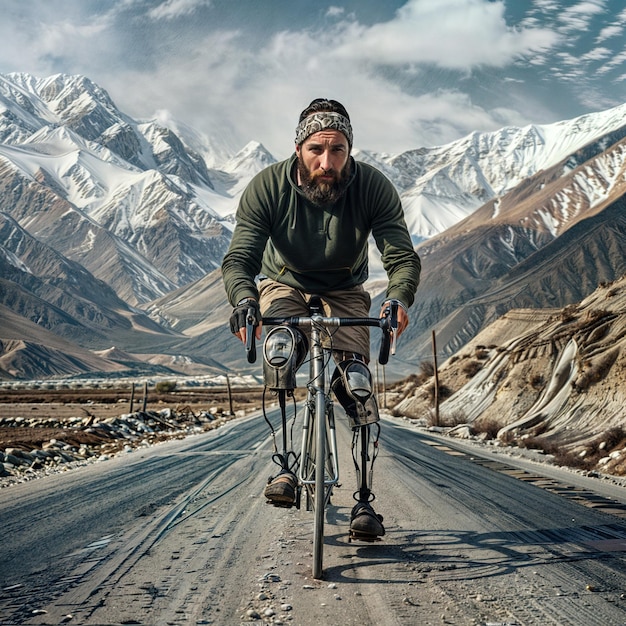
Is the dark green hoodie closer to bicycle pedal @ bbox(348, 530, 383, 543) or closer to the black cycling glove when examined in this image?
the black cycling glove

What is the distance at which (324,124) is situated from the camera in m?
4.50

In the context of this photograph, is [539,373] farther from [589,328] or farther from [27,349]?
[27,349]

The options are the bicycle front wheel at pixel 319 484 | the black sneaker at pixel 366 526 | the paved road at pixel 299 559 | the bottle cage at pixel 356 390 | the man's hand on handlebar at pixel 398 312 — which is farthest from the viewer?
the bottle cage at pixel 356 390

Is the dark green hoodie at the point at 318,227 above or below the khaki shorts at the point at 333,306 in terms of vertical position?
above

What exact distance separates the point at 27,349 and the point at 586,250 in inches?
4031

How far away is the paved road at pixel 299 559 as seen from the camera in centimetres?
304

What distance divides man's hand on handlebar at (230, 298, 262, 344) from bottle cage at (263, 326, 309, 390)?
0.15m

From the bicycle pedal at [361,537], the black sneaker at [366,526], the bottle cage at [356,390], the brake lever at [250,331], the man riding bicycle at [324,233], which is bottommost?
the bicycle pedal at [361,537]

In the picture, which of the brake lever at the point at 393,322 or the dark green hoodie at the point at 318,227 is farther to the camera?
the dark green hoodie at the point at 318,227

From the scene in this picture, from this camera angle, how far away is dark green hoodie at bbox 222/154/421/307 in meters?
4.61

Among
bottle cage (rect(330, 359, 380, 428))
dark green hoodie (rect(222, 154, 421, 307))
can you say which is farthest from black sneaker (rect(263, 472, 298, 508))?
dark green hoodie (rect(222, 154, 421, 307))

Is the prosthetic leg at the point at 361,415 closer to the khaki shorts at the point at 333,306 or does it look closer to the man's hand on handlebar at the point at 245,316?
the khaki shorts at the point at 333,306

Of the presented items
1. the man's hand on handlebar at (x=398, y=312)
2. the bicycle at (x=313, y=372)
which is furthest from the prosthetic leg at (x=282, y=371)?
the man's hand on handlebar at (x=398, y=312)

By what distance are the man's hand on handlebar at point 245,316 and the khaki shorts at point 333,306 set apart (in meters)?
0.36
